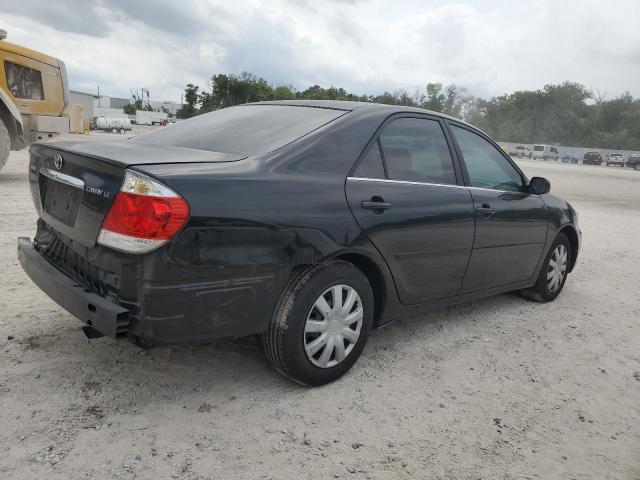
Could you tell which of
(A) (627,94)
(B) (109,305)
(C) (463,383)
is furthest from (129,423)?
(A) (627,94)

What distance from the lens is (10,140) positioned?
32.1 ft

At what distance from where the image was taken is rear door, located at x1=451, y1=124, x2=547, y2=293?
3.91 m

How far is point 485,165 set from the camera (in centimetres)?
415

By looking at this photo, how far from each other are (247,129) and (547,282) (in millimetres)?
3142

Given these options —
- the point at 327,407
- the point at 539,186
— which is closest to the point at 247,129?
the point at 327,407

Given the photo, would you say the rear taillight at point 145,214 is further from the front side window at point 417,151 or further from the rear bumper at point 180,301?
the front side window at point 417,151

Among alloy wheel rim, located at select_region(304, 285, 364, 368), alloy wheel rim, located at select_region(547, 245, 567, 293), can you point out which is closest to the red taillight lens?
alloy wheel rim, located at select_region(304, 285, 364, 368)

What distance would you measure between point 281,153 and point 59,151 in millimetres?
1189

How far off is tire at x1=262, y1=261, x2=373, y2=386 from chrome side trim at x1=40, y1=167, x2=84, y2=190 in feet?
3.78

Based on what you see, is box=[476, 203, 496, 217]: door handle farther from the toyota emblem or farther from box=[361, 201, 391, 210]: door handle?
the toyota emblem

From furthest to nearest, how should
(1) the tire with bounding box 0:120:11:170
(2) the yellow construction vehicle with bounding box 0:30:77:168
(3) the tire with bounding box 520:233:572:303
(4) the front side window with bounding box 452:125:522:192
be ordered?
(2) the yellow construction vehicle with bounding box 0:30:77:168, (1) the tire with bounding box 0:120:11:170, (3) the tire with bounding box 520:233:572:303, (4) the front side window with bounding box 452:125:522:192

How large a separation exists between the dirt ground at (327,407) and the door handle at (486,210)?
2.95 feet

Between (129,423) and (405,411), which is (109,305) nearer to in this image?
(129,423)

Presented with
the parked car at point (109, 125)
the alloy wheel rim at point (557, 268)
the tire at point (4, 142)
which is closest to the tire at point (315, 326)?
the alloy wheel rim at point (557, 268)
